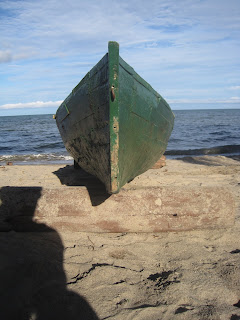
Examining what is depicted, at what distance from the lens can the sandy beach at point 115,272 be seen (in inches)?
66.9

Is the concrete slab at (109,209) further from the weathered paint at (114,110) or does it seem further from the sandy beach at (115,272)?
the weathered paint at (114,110)

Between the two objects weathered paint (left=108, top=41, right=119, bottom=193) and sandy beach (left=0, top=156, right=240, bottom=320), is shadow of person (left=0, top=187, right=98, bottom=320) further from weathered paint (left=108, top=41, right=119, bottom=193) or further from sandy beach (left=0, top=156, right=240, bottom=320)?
weathered paint (left=108, top=41, right=119, bottom=193)

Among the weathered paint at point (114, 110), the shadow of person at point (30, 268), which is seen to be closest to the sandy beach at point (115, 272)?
the shadow of person at point (30, 268)

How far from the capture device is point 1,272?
6.68 feet

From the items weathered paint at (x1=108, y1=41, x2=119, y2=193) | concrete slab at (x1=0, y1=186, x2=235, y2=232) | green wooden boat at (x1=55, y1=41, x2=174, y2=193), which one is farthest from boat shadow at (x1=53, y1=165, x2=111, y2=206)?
weathered paint at (x1=108, y1=41, x2=119, y2=193)

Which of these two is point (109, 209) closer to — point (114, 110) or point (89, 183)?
point (114, 110)

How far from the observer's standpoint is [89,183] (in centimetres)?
445

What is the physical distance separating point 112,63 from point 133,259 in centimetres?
181

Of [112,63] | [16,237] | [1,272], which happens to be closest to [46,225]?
[16,237]

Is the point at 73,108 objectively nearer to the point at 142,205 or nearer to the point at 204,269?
the point at 142,205

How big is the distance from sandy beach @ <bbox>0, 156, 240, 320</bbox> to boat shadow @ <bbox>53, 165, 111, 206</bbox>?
0.15ft

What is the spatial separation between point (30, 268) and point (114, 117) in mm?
1502

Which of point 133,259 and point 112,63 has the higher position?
point 112,63

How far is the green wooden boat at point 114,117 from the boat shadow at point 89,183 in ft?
0.47
